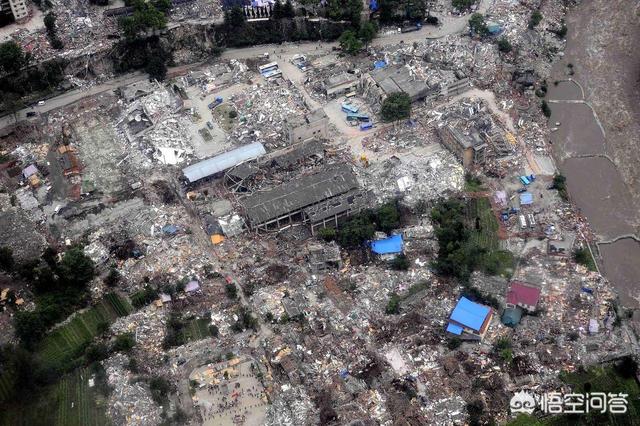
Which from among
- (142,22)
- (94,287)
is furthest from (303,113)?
(94,287)

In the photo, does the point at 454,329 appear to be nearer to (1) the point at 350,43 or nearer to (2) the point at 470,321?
(2) the point at 470,321

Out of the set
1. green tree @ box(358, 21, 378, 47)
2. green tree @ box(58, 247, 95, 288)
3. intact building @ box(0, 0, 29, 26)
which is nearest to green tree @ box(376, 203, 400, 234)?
green tree @ box(58, 247, 95, 288)

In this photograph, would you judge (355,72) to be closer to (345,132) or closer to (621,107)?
(345,132)

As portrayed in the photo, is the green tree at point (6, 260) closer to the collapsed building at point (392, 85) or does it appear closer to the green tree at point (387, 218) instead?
the green tree at point (387, 218)

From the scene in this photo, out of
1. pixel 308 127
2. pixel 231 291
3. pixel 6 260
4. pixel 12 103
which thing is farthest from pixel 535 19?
pixel 6 260

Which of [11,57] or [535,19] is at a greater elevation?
[11,57]

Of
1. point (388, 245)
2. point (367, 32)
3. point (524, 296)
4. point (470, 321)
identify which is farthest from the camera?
point (367, 32)
